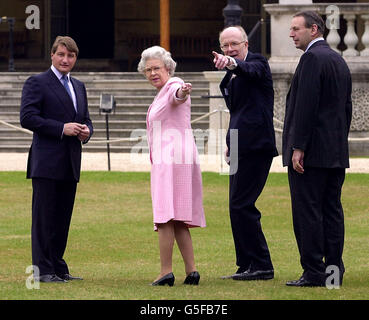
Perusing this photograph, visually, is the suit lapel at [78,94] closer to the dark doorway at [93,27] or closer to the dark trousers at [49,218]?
the dark trousers at [49,218]

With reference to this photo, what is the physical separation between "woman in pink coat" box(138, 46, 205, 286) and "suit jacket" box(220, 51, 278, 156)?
0.61 m

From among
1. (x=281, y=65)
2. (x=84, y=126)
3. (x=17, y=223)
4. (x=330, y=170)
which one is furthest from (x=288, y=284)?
(x=281, y=65)

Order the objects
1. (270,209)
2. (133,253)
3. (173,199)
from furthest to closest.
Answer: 1. (270,209)
2. (133,253)
3. (173,199)

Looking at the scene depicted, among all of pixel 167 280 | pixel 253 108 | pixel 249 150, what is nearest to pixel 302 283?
pixel 167 280

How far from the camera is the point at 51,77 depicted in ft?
31.5

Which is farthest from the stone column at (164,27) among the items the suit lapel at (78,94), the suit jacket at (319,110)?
the suit jacket at (319,110)

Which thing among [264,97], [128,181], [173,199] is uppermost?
[264,97]

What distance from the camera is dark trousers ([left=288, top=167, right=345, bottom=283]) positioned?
898 cm

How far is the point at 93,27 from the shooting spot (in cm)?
3131

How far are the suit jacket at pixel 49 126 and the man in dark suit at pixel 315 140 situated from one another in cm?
158

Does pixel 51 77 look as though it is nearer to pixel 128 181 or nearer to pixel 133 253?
pixel 133 253

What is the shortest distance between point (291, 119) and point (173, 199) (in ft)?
3.18

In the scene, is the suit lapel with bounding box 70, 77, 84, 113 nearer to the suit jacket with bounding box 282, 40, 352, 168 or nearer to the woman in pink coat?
the woman in pink coat

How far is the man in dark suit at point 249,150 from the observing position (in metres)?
9.52
